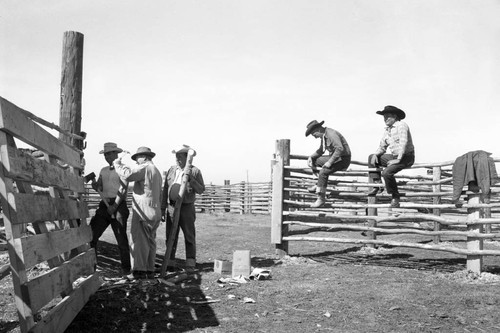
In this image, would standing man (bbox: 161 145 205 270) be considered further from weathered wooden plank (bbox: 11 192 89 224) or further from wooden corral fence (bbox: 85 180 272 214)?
wooden corral fence (bbox: 85 180 272 214)

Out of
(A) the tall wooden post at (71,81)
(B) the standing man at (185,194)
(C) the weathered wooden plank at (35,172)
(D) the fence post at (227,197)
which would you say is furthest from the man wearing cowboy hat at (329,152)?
(D) the fence post at (227,197)

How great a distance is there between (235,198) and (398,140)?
16.6 m

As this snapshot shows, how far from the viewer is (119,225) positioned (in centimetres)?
670

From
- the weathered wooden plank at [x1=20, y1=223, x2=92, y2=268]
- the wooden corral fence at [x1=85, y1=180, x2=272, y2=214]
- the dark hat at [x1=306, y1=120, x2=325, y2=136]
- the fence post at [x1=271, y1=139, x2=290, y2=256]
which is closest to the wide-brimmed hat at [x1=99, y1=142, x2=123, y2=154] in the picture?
the weathered wooden plank at [x1=20, y1=223, x2=92, y2=268]

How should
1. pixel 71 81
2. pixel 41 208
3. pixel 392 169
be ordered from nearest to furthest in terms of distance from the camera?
1. pixel 41 208
2. pixel 71 81
3. pixel 392 169

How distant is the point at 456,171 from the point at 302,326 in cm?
339

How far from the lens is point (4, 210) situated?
2891mm

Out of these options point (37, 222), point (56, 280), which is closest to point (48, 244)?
point (37, 222)

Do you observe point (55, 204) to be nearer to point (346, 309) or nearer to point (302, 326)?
point (302, 326)

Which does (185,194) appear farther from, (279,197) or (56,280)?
(56,280)

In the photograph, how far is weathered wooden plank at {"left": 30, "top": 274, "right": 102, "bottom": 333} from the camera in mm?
3260

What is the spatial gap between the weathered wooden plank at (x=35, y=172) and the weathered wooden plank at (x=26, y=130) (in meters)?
0.13

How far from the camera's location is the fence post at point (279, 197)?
8.16m

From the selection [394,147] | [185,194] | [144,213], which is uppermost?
[394,147]
